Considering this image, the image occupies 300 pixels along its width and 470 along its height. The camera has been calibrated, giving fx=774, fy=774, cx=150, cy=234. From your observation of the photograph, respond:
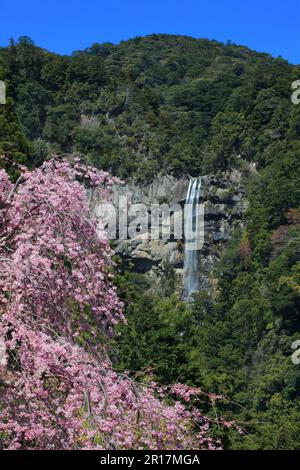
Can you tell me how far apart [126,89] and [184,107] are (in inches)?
415

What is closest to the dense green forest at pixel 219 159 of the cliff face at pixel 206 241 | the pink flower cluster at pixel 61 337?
the cliff face at pixel 206 241

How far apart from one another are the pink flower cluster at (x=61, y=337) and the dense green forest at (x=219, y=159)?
577 inches

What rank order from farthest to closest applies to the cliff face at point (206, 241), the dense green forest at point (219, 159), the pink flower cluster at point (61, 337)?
the cliff face at point (206, 241), the dense green forest at point (219, 159), the pink flower cluster at point (61, 337)

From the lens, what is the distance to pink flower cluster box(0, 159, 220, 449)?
17.6ft

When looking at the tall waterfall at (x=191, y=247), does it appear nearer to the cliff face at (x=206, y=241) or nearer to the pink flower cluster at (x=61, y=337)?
the cliff face at (x=206, y=241)

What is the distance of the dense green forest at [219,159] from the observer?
121 ft

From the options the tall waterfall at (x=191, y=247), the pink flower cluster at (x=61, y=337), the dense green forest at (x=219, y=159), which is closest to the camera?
the pink flower cluster at (x=61, y=337)

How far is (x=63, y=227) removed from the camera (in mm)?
6262

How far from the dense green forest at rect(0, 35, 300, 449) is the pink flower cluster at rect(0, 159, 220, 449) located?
14.6 m

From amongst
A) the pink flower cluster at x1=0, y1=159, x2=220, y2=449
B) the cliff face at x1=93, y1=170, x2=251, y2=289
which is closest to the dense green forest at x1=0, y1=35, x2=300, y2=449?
the cliff face at x1=93, y1=170, x2=251, y2=289

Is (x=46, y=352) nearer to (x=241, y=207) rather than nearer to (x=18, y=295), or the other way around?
(x=18, y=295)

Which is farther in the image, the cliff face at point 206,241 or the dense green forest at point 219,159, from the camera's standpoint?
the cliff face at point 206,241

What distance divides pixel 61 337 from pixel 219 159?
59597mm

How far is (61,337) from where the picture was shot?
223 inches
